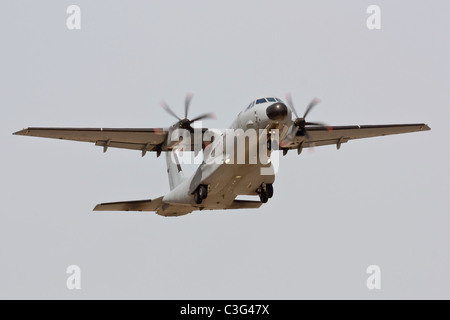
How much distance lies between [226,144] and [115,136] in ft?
14.9

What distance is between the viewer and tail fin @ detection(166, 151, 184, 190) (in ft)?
98.3

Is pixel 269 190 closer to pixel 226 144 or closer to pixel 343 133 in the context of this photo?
pixel 226 144

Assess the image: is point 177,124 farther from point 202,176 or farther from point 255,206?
point 255,206

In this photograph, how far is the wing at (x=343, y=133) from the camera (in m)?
26.8

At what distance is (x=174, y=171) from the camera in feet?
99.5

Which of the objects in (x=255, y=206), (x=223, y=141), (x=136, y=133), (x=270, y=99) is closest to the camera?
(x=270, y=99)

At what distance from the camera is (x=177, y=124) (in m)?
26.1

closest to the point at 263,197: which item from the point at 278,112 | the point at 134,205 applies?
the point at 278,112

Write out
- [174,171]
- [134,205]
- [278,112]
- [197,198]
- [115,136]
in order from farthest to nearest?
[174,171]
[134,205]
[115,136]
[197,198]
[278,112]

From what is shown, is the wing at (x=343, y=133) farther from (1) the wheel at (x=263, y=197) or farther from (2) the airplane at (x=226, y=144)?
(1) the wheel at (x=263, y=197)

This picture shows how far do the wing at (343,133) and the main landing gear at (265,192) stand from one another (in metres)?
2.29

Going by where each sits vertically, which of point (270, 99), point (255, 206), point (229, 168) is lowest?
point (255, 206)

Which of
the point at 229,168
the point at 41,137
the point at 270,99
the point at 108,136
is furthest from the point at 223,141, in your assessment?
the point at 41,137

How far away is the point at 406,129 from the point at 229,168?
8035mm
